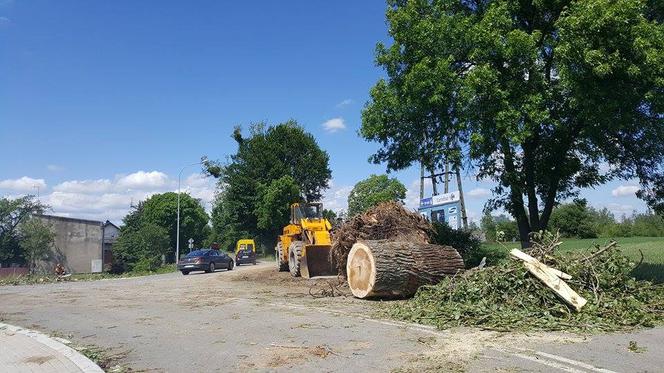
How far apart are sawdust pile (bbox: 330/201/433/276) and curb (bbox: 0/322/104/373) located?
29.8ft

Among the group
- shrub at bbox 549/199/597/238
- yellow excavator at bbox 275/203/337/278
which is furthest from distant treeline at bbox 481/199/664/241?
yellow excavator at bbox 275/203/337/278

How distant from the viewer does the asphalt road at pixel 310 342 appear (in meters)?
6.95

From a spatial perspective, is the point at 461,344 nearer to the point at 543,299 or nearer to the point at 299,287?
the point at 543,299

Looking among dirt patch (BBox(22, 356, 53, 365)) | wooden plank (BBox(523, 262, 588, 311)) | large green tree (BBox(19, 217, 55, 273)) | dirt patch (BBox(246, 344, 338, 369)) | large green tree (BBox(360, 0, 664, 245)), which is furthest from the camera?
large green tree (BBox(19, 217, 55, 273))

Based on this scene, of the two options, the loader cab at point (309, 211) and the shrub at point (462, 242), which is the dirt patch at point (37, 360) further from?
the loader cab at point (309, 211)

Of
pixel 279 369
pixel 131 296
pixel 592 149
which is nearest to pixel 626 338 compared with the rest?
pixel 279 369

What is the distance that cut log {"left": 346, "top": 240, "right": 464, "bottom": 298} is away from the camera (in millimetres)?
13422

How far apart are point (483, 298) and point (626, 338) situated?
9.88ft

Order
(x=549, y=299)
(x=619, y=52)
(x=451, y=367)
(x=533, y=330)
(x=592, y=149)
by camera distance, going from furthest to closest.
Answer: (x=592, y=149)
(x=619, y=52)
(x=549, y=299)
(x=533, y=330)
(x=451, y=367)

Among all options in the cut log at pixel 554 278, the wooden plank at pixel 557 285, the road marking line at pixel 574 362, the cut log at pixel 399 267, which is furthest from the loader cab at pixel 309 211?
the road marking line at pixel 574 362

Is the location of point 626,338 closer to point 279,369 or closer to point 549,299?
point 549,299

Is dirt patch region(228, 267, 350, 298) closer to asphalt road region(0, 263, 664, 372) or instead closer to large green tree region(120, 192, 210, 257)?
asphalt road region(0, 263, 664, 372)

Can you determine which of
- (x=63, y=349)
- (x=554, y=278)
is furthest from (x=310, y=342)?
(x=554, y=278)

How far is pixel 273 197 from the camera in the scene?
6259 cm
